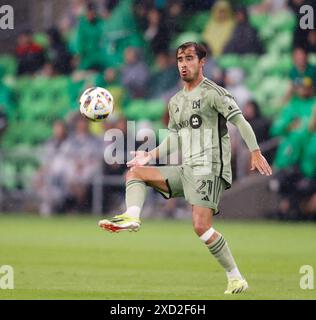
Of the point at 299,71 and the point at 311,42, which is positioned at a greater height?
the point at 311,42

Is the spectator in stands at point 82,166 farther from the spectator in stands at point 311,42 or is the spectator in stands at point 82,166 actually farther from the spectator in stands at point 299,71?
the spectator in stands at point 311,42

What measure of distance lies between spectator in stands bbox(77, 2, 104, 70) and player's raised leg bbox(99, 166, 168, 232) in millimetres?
12182

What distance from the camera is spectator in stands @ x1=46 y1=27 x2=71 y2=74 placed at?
74.0 feet

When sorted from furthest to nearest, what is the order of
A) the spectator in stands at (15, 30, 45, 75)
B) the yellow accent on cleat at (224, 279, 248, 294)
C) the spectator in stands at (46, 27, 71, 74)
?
1. the spectator in stands at (15, 30, 45, 75)
2. the spectator in stands at (46, 27, 71, 74)
3. the yellow accent on cleat at (224, 279, 248, 294)

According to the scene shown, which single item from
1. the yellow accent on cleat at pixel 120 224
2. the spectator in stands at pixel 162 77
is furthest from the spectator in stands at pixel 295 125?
the yellow accent on cleat at pixel 120 224

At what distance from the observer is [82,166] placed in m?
20.3

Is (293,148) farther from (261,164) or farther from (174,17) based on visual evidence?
(261,164)

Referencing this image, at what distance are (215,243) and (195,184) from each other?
0.55 meters

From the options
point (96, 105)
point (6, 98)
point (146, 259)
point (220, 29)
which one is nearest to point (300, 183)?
point (220, 29)

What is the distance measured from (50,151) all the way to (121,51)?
8.42ft

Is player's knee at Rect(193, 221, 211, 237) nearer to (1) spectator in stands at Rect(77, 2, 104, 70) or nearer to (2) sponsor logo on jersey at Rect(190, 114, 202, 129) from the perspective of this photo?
(2) sponsor logo on jersey at Rect(190, 114, 202, 129)

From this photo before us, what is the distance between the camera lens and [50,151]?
21.1 m

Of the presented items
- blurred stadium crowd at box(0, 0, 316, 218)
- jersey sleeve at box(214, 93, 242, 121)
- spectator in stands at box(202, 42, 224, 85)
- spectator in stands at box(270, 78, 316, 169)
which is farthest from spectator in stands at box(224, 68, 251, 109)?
jersey sleeve at box(214, 93, 242, 121)
